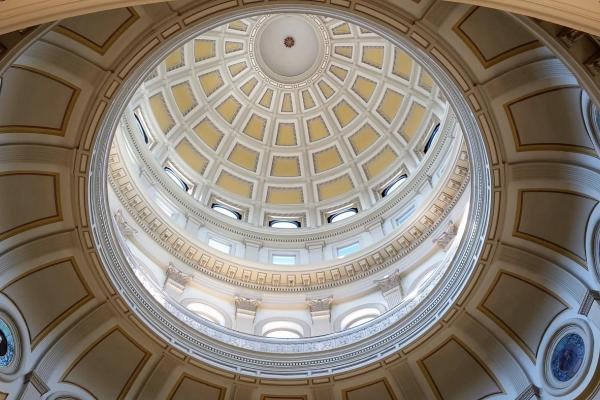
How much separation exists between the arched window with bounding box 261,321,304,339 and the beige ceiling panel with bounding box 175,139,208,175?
11428 millimetres

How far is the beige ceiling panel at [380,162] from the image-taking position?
31641 millimetres

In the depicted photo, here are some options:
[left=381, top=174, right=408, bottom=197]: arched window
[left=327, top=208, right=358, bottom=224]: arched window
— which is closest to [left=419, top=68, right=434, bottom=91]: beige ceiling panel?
[left=381, top=174, right=408, bottom=197]: arched window

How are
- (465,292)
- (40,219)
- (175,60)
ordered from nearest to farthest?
(40,219) < (465,292) < (175,60)

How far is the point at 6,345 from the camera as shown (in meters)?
15.3

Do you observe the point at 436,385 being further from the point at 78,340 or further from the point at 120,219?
the point at 120,219

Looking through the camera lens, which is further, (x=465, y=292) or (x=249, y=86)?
A: (x=249, y=86)

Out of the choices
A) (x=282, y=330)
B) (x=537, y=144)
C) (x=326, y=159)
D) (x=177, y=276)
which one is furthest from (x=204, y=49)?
(x=537, y=144)

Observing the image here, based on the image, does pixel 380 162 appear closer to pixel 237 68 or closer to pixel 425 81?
pixel 425 81

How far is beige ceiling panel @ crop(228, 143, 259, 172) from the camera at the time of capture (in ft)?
111

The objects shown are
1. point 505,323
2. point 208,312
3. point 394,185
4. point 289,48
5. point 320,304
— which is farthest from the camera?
point 289,48

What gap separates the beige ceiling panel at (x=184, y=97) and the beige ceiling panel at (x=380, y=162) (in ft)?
34.8

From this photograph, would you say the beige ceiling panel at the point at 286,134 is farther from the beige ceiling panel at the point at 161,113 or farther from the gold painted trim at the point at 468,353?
the gold painted trim at the point at 468,353

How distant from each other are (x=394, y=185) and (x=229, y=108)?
1146cm

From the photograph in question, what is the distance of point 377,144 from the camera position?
32.9 metres
